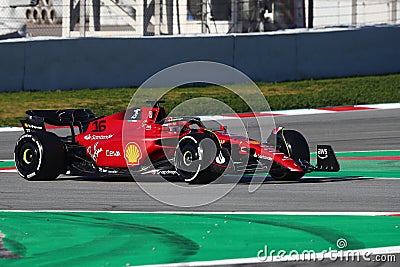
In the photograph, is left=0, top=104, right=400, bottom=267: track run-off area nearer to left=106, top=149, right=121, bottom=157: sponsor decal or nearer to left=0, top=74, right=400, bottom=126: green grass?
left=106, top=149, right=121, bottom=157: sponsor decal

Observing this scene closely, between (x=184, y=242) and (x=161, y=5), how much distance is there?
16.3m

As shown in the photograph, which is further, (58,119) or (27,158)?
(58,119)

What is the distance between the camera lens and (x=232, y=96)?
66.7 feet

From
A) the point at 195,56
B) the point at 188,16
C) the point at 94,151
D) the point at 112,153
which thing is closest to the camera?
the point at 112,153

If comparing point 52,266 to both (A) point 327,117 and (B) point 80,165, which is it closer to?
(B) point 80,165

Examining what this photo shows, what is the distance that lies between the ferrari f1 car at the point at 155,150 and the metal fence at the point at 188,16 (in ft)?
35.3

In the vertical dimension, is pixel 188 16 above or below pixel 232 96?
above

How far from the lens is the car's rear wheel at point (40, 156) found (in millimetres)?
10586

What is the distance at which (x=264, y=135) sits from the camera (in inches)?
592

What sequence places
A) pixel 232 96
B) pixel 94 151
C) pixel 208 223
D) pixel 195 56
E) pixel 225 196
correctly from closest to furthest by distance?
pixel 208 223, pixel 225 196, pixel 94 151, pixel 232 96, pixel 195 56

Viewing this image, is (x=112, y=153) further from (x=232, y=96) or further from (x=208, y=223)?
(x=232, y=96)

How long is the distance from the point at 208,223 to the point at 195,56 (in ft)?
43.2

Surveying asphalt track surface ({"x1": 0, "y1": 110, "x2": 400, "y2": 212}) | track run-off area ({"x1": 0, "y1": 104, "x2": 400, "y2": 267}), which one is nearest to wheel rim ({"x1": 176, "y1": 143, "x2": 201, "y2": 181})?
asphalt track surface ({"x1": 0, "y1": 110, "x2": 400, "y2": 212})

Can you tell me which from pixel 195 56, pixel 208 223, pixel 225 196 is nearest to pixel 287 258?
pixel 208 223
